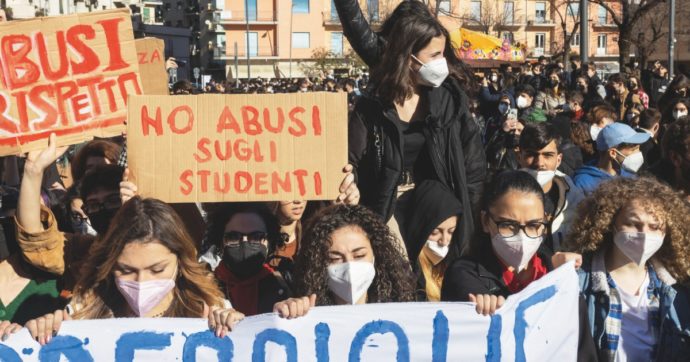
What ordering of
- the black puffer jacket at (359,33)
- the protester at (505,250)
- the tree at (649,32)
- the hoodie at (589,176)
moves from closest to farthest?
1. the protester at (505,250)
2. the black puffer jacket at (359,33)
3. the hoodie at (589,176)
4. the tree at (649,32)

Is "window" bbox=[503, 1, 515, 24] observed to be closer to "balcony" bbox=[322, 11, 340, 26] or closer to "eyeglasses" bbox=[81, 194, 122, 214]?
"balcony" bbox=[322, 11, 340, 26]

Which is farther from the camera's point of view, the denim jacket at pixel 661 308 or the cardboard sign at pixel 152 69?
the cardboard sign at pixel 152 69

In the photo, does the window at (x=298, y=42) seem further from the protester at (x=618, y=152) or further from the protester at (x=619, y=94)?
the protester at (x=618, y=152)

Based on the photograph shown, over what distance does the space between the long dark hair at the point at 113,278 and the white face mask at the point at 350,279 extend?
1.39ft

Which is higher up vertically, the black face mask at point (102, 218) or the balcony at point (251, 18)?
the balcony at point (251, 18)

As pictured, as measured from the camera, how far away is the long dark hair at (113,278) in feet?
11.6

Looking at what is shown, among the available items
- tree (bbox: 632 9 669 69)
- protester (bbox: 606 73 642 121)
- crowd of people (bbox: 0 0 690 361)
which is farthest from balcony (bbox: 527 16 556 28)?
crowd of people (bbox: 0 0 690 361)

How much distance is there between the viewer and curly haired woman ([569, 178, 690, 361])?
3578 millimetres

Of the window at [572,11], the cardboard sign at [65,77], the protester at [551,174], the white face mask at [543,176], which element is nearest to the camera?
the cardboard sign at [65,77]

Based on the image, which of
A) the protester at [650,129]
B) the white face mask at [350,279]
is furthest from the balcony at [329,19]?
the white face mask at [350,279]

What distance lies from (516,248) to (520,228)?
0.28ft

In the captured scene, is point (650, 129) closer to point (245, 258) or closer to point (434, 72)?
point (434, 72)

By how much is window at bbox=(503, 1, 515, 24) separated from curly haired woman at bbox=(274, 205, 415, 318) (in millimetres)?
56096

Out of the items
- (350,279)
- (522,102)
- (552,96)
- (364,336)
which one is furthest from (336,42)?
(364,336)
